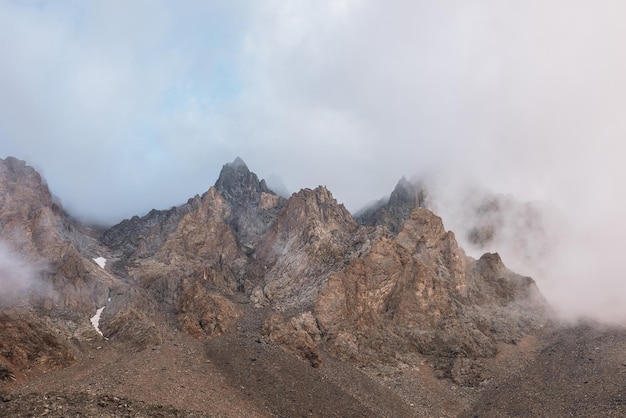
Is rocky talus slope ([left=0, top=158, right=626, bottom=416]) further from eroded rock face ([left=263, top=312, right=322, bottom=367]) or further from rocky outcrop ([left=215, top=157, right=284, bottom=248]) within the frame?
rocky outcrop ([left=215, top=157, right=284, bottom=248])

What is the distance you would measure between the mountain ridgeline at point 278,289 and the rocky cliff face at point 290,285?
0.29 metres

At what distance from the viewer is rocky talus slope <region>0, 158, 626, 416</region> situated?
2261 inches

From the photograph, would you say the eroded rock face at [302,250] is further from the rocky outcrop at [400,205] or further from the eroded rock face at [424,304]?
the rocky outcrop at [400,205]

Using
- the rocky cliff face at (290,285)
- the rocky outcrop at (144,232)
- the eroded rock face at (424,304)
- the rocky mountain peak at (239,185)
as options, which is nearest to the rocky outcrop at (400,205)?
the rocky cliff face at (290,285)

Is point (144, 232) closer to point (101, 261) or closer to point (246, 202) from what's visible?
point (101, 261)

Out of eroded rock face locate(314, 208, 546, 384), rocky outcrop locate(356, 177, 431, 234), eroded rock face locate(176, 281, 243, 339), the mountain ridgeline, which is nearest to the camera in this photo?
the mountain ridgeline

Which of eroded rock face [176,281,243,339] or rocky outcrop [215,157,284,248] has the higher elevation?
rocky outcrop [215,157,284,248]

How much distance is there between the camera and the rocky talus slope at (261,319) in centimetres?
5744

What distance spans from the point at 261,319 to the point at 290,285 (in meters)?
16.3

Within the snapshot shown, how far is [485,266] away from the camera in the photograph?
11638 centimetres

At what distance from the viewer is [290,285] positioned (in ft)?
340

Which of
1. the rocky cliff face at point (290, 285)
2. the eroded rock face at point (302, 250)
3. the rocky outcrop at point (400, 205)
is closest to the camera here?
the rocky cliff face at point (290, 285)

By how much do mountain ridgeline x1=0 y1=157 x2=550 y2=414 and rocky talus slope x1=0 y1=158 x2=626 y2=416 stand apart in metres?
0.38

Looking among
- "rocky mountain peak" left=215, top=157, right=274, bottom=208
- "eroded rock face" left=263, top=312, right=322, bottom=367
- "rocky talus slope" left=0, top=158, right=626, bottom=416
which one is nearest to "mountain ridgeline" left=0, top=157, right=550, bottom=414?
"eroded rock face" left=263, top=312, right=322, bottom=367
